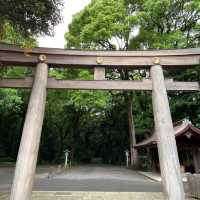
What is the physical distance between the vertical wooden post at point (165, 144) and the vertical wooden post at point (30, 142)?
3368 mm

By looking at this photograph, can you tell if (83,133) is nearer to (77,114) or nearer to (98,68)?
(77,114)

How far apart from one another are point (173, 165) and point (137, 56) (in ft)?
11.6

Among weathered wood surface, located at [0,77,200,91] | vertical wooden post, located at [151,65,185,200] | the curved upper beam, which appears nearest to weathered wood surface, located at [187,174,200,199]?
vertical wooden post, located at [151,65,185,200]

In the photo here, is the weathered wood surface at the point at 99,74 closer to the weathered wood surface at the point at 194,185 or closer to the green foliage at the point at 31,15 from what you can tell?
the green foliage at the point at 31,15

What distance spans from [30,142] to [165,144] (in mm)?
3631

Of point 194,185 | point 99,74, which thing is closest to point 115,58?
point 99,74

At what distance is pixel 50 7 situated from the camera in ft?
22.8

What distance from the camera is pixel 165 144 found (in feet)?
22.6

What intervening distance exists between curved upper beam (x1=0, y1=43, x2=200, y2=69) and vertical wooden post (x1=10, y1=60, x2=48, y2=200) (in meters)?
0.41

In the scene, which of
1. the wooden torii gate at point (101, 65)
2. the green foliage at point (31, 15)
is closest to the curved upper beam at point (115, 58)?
the wooden torii gate at point (101, 65)

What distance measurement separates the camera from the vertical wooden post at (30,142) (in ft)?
20.2

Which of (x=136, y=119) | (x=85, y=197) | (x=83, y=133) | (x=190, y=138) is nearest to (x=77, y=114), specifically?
(x=83, y=133)

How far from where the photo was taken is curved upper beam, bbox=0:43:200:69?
26.2 ft

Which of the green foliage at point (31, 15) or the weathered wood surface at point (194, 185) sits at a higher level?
the green foliage at point (31, 15)
